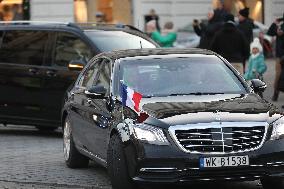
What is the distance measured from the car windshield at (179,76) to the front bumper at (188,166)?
1.21 m

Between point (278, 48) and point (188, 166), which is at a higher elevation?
point (188, 166)

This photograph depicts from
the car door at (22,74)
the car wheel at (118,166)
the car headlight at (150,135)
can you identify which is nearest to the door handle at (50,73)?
the car door at (22,74)

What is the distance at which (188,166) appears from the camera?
9008 millimetres

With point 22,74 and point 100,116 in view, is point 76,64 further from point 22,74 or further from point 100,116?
point 100,116

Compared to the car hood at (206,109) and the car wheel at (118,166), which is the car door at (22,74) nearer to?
the car hood at (206,109)

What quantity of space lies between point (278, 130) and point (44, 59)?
24.7 feet

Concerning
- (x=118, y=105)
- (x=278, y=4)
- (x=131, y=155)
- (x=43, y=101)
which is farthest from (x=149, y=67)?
(x=278, y=4)

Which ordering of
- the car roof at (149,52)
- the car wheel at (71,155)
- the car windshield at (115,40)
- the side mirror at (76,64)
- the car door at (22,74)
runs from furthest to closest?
the car door at (22,74)
the car windshield at (115,40)
the side mirror at (76,64)
the car wheel at (71,155)
the car roof at (149,52)

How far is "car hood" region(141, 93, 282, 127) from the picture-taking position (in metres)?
9.21

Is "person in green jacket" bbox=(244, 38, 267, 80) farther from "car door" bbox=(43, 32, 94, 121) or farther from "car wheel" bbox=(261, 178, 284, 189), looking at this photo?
"car wheel" bbox=(261, 178, 284, 189)

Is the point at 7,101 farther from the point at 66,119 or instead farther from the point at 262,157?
the point at 262,157

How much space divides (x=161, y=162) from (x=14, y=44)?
8128 mm

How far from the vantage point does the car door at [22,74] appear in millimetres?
16156

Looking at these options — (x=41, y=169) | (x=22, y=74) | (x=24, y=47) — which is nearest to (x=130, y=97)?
(x=41, y=169)
